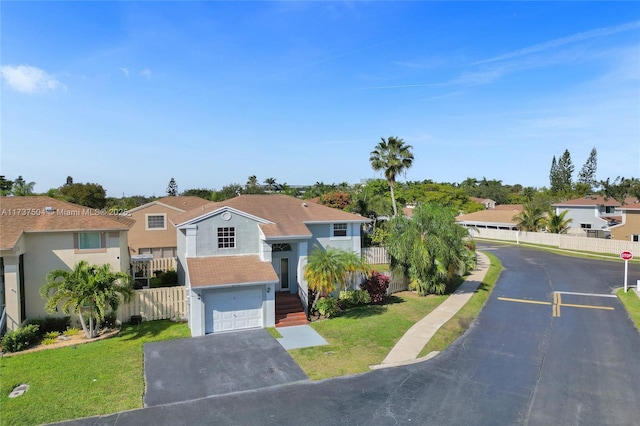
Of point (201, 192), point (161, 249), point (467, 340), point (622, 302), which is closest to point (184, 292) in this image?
point (467, 340)

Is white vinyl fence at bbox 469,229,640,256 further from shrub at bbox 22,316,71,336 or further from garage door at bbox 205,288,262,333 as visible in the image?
shrub at bbox 22,316,71,336

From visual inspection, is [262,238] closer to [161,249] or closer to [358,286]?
[358,286]

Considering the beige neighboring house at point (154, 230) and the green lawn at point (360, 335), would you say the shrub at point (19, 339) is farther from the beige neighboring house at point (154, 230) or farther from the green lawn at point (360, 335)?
the beige neighboring house at point (154, 230)

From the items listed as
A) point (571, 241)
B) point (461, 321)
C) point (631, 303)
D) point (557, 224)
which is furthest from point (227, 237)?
point (557, 224)

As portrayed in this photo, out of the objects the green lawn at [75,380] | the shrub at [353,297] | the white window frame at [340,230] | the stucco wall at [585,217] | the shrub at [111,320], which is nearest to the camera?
the green lawn at [75,380]

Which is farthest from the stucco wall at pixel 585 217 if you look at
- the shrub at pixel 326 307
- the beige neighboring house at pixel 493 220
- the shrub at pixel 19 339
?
the shrub at pixel 19 339

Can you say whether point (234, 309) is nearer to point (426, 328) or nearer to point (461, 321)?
point (426, 328)
